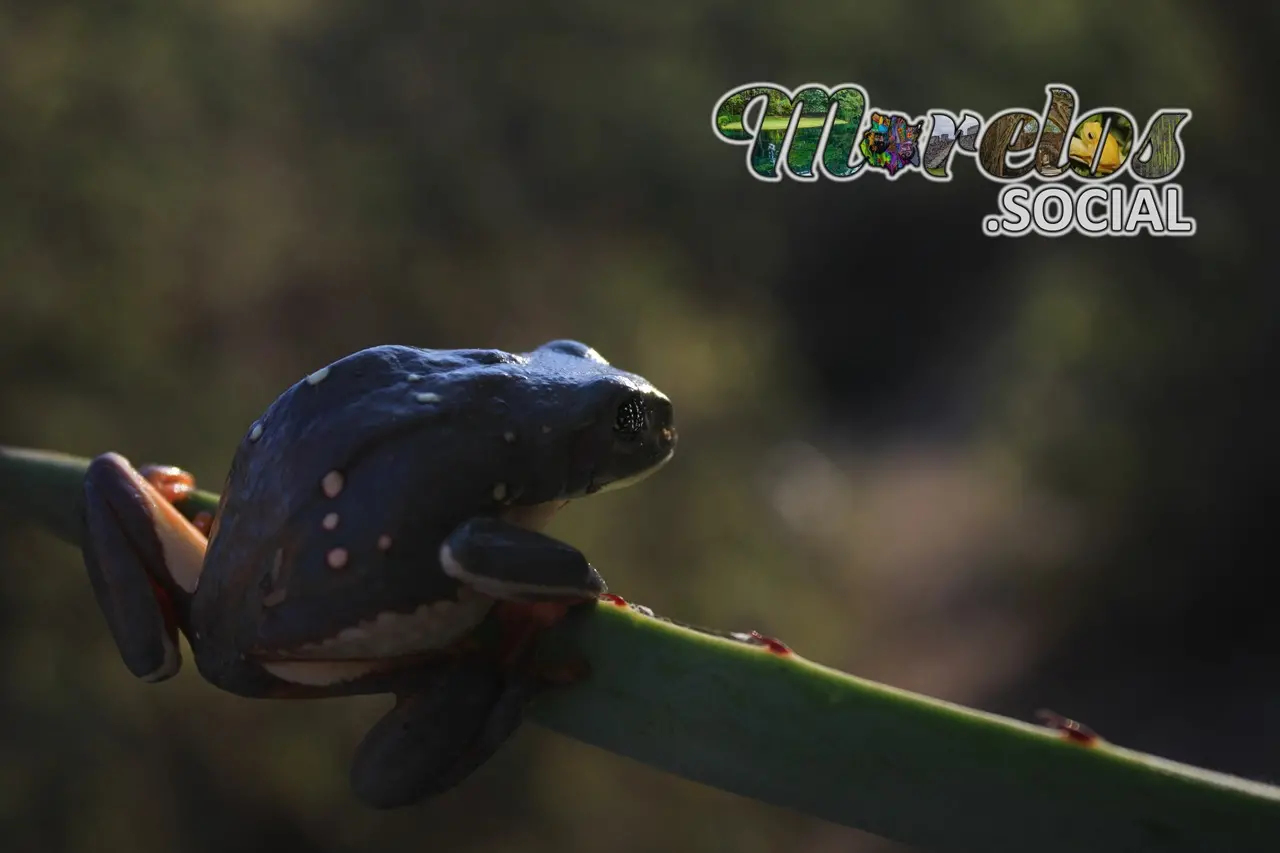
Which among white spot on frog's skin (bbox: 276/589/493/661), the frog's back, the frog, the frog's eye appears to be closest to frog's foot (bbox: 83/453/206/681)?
the frog

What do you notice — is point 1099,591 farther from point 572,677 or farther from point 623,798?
point 572,677

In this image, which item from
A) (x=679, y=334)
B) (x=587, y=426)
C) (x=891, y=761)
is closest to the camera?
(x=891, y=761)

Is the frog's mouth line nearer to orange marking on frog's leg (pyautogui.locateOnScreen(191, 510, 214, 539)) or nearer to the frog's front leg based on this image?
the frog's front leg

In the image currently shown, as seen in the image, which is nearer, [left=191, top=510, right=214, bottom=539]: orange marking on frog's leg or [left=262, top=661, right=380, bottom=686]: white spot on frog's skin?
[left=262, top=661, right=380, bottom=686]: white spot on frog's skin

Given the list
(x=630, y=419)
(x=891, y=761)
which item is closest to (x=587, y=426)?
(x=630, y=419)

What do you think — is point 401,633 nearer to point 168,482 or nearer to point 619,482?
point 619,482

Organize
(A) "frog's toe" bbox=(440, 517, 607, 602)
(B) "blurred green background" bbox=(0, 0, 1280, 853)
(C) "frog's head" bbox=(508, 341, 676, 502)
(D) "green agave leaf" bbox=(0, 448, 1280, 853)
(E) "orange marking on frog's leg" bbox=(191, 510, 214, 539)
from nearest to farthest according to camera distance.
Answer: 1. (D) "green agave leaf" bbox=(0, 448, 1280, 853)
2. (A) "frog's toe" bbox=(440, 517, 607, 602)
3. (C) "frog's head" bbox=(508, 341, 676, 502)
4. (E) "orange marking on frog's leg" bbox=(191, 510, 214, 539)
5. (B) "blurred green background" bbox=(0, 0, 1280, 853)

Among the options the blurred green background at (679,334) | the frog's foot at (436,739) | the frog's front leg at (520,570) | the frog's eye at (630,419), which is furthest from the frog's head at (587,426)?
the blurred green background at (679,334)
